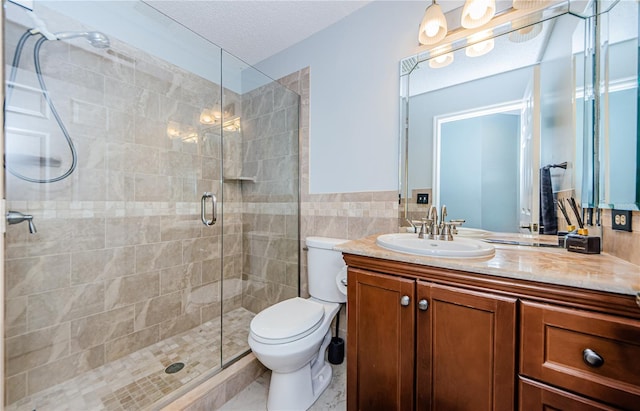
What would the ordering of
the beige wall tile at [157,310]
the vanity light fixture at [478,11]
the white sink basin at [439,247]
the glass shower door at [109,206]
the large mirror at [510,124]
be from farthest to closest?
the beige wall tile at [157,310], the glass shower door at [109,206], the vanity light fixture at [478,11], the large mirror at [510,124], the white sink basin at [439,247]

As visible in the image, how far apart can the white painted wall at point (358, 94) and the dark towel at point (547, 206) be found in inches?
27.4

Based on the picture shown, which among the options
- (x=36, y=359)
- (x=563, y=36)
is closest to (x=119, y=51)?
(x=36, y=359)

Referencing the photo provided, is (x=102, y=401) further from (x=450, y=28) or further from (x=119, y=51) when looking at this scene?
(x=450, y=28)

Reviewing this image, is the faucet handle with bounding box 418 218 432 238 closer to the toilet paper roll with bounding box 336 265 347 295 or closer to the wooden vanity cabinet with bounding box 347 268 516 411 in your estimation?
the wooden vanity cabinet with bounding box 347 268 516 411

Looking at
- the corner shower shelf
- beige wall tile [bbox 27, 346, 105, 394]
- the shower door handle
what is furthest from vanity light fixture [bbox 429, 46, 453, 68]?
beige wall tile [bbox 27, 346, 105, 394]

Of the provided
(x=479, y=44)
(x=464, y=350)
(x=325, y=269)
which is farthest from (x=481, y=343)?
(x=479, y=44)

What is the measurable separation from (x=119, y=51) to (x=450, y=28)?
207 centimetres

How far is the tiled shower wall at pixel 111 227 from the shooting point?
4.38 feet

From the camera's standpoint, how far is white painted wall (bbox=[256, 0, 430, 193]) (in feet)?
5.08

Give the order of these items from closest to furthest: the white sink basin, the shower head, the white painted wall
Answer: the white sink basin, the shower head, the white painted wall

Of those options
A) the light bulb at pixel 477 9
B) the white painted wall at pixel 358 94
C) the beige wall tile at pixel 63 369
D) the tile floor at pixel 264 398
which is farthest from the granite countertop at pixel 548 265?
the beige wall tile at pixel 63 369

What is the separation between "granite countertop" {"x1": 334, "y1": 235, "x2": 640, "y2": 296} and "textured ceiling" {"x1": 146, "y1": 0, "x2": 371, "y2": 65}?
1.62 m

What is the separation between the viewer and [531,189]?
1.20m

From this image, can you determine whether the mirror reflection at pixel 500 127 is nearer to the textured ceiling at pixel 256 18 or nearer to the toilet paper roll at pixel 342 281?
the toilet paper roll at pixel 342 281
